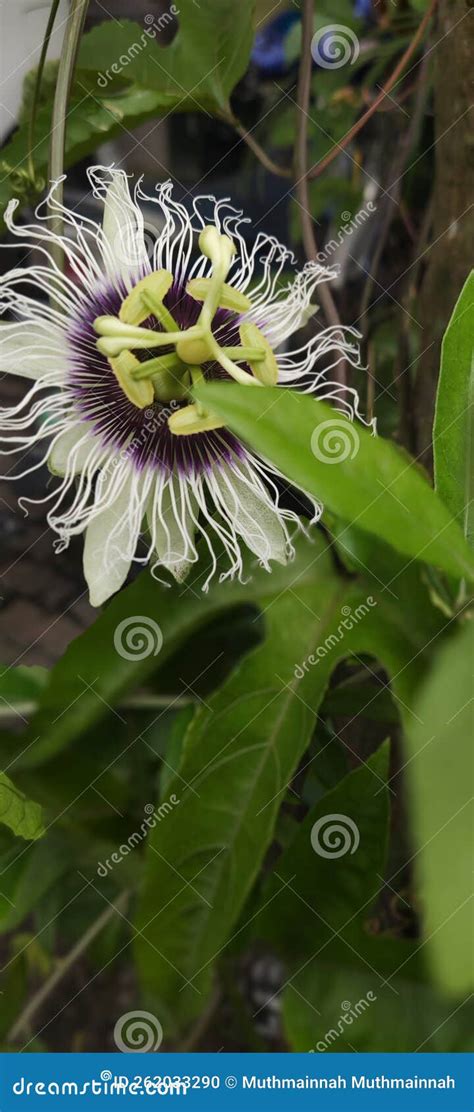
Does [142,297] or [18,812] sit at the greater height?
[142,297]

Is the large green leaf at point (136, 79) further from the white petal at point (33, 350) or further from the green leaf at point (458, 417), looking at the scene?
the green leaf at point (458, 417)

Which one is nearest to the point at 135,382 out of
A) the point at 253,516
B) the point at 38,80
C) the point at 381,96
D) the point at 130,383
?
the point at 130,383

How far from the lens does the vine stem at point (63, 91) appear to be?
1.90 ft

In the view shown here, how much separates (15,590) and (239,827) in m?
0.23

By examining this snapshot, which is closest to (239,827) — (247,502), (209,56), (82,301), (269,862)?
(269,862)

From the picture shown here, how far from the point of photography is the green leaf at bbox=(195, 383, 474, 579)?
0.44 meters

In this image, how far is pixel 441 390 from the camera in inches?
20.8

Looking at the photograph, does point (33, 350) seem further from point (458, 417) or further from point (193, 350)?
point (458, 417)

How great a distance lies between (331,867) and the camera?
1.94 feet

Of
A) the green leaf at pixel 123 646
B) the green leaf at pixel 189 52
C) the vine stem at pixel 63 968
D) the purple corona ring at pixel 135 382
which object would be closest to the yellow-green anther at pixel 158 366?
the purple corona ring at pixel 135 382

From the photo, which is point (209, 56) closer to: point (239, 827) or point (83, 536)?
point (83, 536)

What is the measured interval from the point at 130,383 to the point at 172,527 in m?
0.09

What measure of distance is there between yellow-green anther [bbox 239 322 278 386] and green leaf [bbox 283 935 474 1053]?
35 centimetres

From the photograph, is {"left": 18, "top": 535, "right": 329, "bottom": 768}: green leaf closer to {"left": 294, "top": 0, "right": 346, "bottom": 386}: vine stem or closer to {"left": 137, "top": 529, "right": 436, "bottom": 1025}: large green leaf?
{"left": 137, "top": 529, "right": 436, "bottom": 1025}: large green leaf
